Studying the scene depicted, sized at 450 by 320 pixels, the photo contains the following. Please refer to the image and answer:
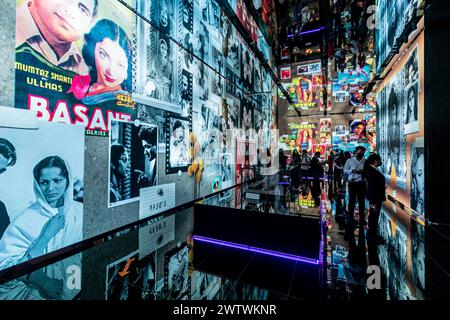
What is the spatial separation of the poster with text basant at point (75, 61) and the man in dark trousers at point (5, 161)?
0.37m

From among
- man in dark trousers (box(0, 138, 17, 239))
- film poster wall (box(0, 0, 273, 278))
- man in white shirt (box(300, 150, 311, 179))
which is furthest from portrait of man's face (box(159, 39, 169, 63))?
man in white shirt (box(300, 150, 311, 179))

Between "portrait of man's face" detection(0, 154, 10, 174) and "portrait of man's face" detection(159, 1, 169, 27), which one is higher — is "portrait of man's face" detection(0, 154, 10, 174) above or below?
below

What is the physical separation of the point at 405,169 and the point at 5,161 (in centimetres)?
701

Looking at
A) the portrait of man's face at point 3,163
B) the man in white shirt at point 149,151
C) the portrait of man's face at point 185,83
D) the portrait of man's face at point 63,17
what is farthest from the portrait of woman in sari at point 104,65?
the portrait of man's face at point 185,83

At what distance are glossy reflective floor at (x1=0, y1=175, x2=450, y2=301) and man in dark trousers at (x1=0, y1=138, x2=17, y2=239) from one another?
1.61ft

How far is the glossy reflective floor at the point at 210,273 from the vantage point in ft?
5.54

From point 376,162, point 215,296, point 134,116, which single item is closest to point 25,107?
point 134,116

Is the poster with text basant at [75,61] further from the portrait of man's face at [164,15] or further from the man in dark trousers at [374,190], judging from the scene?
the man in dark trousers at [374,190]

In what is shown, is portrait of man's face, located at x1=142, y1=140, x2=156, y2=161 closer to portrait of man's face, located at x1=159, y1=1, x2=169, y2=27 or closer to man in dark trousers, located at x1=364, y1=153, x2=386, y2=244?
portrait of man's face, located at x1=159, y1=1, x2=169, y2=27

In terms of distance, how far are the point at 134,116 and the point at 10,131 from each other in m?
1.43

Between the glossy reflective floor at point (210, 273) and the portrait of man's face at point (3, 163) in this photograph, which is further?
the portrait of man's face at point (3, 163)

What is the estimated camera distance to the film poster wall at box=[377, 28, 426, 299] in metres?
2.30
